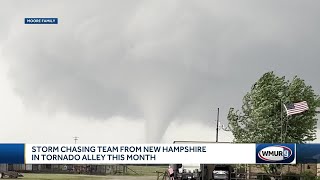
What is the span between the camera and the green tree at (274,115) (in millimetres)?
60688

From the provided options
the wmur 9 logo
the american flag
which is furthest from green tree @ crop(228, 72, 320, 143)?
the wmur 9 logo

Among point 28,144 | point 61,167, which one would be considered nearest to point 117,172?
point 61,167

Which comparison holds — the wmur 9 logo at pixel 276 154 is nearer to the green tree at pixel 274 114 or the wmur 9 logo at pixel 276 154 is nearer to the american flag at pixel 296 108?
the american flag at pixel 296 108

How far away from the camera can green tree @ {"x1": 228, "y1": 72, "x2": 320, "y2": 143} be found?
6072 cm

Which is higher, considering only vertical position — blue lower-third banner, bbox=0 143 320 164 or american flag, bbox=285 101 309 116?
american flag, bbox=285 101 309 116

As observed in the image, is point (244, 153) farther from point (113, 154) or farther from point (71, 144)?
point (71, 144)

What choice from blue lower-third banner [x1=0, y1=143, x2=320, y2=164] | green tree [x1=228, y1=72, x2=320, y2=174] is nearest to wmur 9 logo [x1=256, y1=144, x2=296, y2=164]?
blue lower-third banner [x1=0, y1=143, x2=320, y2=164]

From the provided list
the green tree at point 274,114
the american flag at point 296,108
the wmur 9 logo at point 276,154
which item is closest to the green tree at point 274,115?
the green tree at point 274,114

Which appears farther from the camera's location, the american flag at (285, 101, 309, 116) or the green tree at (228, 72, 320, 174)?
the green tree at (228, 72, 320, 174)

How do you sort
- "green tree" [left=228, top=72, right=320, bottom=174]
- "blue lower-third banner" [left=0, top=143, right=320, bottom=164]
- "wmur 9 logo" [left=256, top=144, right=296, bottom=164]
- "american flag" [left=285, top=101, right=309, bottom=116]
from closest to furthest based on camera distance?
"blue lower-third banner" [left=0, top=143, right=320, bottom=164]
"wmur 9 logo" [left=256, top=144, right=296, bottom=164]
"american flag" [left=285, top=101, right=309, bottom=116]
"green tree" [left=228, top=72, right=320, bottom=174]

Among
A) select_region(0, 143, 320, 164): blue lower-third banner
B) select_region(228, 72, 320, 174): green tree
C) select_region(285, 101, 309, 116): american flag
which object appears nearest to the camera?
select_region(0, 143, 320, 164): blue lower-third banner

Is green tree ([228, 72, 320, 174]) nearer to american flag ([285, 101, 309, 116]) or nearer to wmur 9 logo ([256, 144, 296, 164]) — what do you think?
american flag ([285, 101, 309, 116])

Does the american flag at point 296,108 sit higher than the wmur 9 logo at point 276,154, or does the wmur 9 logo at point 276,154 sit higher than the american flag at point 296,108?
the american flag at point 296,108

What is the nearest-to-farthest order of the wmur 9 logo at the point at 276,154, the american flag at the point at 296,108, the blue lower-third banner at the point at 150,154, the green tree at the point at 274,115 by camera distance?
1. the blue lower-third banner at the point at 150,154
2. the wmur 9 logo at the point at 276,154
3. the american flag at the point at 296,108
4. the green tree at the point at 274,115
